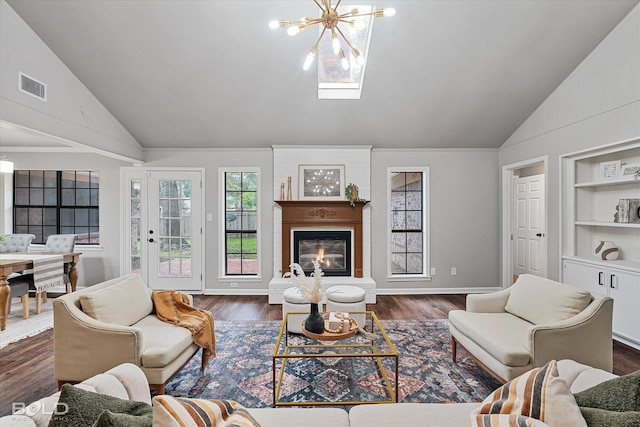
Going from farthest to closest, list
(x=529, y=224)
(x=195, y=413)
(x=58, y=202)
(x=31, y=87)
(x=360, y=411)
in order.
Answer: (x=58, y=202) < (x=529, y=224) < (x=31, y=87) < (x=360, y=411) < (x=195, y=413)

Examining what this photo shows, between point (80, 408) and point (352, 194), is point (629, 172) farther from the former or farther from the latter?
point (80, 408)

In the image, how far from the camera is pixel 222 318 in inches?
151

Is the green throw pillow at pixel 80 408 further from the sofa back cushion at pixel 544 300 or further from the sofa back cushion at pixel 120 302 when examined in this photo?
the sofa back cushion at pixel 544 300

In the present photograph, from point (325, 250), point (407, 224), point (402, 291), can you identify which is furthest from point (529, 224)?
point (325, 250)

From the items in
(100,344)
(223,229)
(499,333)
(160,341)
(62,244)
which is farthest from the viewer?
(223,229)

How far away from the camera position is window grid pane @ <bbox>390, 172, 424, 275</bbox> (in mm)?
5094

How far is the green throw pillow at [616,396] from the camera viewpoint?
924 millimetres

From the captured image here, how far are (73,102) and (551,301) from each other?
506 cm

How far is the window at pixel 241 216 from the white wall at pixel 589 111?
4.05m

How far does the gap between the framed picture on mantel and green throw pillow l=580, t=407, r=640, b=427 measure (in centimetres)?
401

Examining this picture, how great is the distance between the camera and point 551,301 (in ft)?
7.66

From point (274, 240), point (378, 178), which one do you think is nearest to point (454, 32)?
point (378, 178)

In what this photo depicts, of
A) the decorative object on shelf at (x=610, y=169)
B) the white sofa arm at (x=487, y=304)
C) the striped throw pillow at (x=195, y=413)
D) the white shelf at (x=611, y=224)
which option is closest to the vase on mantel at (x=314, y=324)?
the striped throw pillow at (x=195, y=413)

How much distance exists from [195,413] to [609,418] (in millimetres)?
1197
